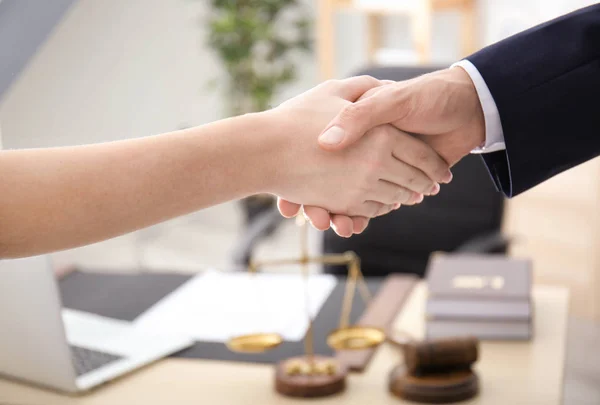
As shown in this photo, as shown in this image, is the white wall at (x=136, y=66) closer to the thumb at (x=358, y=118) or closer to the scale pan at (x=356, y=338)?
the thumb at (x=358, y=118)

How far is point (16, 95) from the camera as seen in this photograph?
1.50 metres

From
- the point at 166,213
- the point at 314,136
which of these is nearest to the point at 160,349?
the point at 166,213

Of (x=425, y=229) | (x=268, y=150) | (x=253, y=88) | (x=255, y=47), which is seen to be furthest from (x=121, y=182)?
(x=255, y=47)

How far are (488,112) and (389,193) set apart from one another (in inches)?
9.8

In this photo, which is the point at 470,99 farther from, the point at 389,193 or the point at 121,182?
the point at 121,182

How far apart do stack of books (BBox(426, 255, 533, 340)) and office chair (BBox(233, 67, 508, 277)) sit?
665 millimetres

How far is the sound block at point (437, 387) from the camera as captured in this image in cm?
145

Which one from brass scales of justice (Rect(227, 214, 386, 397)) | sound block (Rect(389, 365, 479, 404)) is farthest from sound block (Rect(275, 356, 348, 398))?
sound block (Rect(389, 365, 479, 404))

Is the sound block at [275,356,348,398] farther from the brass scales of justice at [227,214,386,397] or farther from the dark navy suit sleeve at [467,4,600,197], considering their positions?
the dark navy suit sleeve at [467,4,600,197]

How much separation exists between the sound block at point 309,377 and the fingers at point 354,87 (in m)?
0.50

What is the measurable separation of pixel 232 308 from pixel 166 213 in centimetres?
63

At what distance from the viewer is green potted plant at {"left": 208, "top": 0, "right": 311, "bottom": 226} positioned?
4.57m

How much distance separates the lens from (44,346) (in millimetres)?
1527

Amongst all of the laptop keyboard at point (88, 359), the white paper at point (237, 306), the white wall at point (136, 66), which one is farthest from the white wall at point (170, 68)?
the laptop keyboard at point (88, 359)
